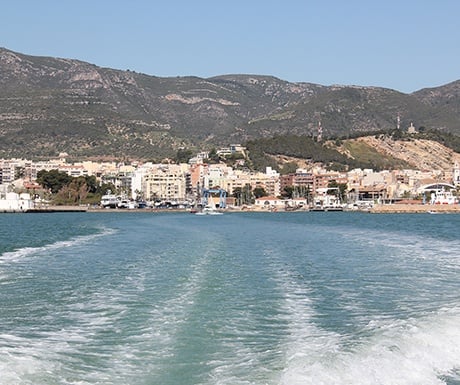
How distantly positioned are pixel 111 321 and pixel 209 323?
182 cm

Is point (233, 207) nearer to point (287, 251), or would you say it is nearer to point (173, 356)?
point (287, 251)

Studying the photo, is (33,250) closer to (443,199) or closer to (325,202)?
(443,199)

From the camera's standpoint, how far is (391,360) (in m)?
13.0

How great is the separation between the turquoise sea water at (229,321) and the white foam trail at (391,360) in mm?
27

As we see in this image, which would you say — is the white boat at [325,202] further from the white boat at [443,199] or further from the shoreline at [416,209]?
the white boat at [443,199]

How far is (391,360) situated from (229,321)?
13.2ft

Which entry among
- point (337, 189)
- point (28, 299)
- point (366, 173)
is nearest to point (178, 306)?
point (28, 299)

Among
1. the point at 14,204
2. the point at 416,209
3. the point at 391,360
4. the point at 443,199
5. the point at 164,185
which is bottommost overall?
the point at 416,209

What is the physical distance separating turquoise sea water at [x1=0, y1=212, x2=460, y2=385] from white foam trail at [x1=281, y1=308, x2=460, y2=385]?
0.03 m

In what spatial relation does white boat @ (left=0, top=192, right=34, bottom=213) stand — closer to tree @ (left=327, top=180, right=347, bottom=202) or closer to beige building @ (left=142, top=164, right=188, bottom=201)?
beige building @ (left=142, top=164, right=188, bottom=201)

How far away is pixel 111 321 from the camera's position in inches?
637

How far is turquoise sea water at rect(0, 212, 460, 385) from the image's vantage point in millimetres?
12375

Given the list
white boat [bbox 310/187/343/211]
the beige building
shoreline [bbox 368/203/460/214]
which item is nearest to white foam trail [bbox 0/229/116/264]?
shoreline [bbox 368/203/460/214]

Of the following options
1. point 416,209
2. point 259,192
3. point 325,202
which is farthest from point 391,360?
point 259,192
